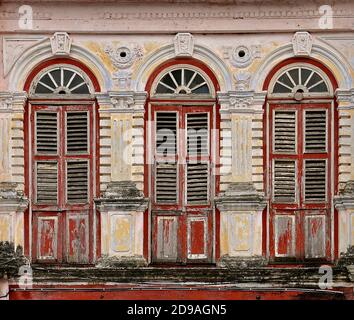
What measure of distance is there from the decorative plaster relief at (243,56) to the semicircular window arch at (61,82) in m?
1.77

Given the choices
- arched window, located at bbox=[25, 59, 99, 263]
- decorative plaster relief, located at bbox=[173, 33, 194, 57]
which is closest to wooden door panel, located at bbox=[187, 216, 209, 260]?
arched window, located at bbox=[25, 59, 99, 263]

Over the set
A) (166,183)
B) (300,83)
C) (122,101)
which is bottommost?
(166,183)

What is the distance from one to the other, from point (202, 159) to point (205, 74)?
1059mm

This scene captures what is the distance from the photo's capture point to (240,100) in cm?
1850

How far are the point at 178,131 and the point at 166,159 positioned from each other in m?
0.38

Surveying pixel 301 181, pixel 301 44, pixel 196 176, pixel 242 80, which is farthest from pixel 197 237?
pixel 301 44

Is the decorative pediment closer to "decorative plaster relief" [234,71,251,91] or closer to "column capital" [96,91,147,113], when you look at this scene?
"column capital" [96,91,147,113]

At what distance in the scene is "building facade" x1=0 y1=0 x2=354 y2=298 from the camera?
60.5ft

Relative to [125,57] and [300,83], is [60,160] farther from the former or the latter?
[300,83]

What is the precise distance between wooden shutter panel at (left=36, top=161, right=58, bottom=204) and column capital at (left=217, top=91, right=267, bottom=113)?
2.22 metres

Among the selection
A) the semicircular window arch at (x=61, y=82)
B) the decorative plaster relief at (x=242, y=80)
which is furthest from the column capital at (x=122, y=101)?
→ the decorative plaster relief at (x=242, y=80)

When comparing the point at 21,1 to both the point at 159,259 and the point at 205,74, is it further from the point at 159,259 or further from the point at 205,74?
the point at 159,259

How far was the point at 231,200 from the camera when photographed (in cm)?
1838

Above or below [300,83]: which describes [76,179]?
below
